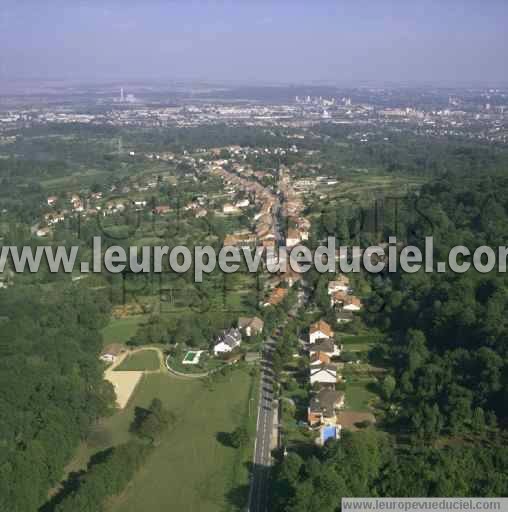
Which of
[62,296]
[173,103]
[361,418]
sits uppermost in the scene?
[173,103]

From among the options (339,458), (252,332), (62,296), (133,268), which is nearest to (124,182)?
(133,268)

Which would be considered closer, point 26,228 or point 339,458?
point 339,458

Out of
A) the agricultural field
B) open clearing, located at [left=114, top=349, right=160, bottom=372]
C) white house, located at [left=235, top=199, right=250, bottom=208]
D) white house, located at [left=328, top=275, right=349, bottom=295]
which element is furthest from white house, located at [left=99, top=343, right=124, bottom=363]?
white house, located at [left=235, top=199, right=250, bottom=208]

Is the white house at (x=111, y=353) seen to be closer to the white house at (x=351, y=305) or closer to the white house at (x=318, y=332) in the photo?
the white house at (x=318, y=332)

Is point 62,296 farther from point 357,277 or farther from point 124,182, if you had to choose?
point 124,182

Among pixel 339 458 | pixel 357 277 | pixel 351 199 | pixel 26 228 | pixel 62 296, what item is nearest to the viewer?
pixel 339 458

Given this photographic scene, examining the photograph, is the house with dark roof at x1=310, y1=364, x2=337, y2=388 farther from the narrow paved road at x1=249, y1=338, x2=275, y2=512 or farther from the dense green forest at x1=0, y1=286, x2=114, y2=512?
the dense green forest at x1=0, y1=286, x2=114, y2=512

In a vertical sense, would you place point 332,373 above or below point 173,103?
below

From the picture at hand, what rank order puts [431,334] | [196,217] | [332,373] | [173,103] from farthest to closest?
[173,103] < [196,217] < [431,334] < [332,373]
